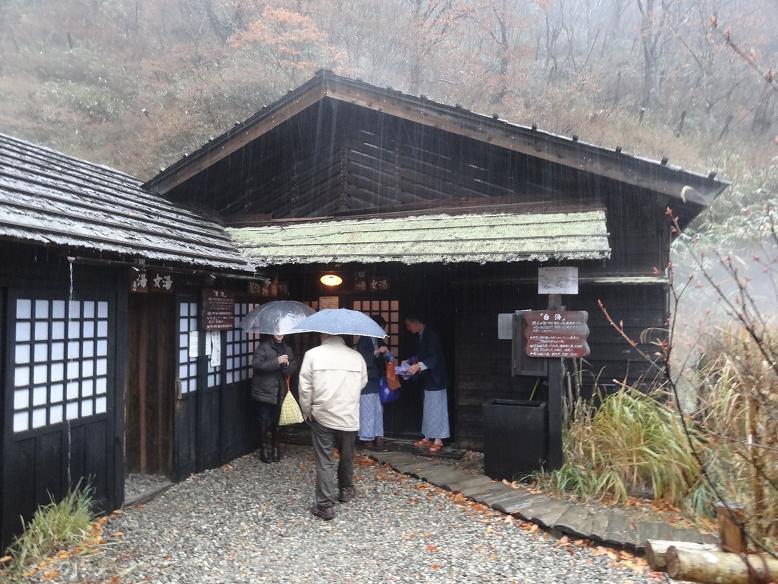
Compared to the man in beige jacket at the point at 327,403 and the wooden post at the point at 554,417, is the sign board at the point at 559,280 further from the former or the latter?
the man in beige jacket at the point at 327,403

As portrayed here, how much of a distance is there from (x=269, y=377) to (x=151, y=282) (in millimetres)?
2191

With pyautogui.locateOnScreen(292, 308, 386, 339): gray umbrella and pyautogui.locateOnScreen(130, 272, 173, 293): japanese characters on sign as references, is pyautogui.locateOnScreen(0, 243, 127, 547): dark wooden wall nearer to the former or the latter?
pyautogui.locateOnScreen(130, 272, 173, 293): japanese characters on sign

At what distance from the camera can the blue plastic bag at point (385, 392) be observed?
8953 mm

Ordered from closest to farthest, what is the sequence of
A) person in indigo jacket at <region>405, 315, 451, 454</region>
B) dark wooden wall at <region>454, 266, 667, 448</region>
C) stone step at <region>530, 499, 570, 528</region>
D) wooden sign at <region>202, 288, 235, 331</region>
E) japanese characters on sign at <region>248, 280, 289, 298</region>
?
stone step at <region>530, 499, 570, 528</region> → wooden sign at <region>202, 288, 235, 331</region> → dark wooden wall at <region>454, 266, 667, 448</region> → person in indigo jacket at <region>405, 315, 451, 454</region> → japanese characters on sign at <region>248, 280, 289, 298</region>

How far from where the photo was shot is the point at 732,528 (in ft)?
8.71

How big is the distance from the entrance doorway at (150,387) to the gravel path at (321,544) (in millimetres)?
659

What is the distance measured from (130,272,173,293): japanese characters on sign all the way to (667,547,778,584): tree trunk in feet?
20.1

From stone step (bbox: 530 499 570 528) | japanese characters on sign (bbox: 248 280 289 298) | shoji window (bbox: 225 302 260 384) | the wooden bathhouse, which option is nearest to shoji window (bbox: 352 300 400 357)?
the wooden bathhouse

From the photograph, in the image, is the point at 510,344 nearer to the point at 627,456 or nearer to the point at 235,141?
the point at 627,456

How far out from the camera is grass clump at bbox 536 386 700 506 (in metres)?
6.27

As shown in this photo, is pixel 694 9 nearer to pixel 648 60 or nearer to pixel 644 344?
pixel 648 60

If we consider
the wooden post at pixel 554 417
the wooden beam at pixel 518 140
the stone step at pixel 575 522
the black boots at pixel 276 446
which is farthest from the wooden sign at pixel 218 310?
the stone step at pixel 575 522

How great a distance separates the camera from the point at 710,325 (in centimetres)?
873

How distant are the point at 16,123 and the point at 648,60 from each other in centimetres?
3011
